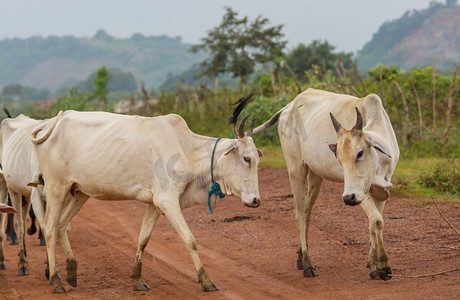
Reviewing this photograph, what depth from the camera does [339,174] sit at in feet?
26.7

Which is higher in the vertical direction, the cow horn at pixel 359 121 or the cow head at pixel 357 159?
the cow horn at pixel 359 121

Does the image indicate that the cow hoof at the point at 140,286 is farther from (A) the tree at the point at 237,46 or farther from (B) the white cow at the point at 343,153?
(A) the tree at the point at 237,46

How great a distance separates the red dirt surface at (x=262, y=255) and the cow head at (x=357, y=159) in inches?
32.1

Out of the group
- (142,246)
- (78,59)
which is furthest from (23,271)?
(78,59)

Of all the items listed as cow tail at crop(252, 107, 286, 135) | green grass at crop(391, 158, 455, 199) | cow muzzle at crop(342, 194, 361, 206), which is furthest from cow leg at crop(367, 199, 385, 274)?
green grass at crop(391, 158, 455, 199)

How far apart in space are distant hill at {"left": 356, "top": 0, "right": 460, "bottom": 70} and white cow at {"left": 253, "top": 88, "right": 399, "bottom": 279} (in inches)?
3924

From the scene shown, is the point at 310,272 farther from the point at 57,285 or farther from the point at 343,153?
the point at 57,285

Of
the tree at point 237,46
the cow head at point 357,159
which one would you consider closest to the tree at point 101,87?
the tree at point 237,46

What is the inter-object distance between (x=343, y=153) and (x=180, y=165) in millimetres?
1477

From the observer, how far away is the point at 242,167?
7715 mm

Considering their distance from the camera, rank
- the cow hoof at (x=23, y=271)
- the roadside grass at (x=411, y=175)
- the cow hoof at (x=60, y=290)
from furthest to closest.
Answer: the roadside grass at (x=411, y=175)
the cow hoof at (x=23, y=271)
the cow hoof at (x=60, y=290)

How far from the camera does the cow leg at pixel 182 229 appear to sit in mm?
7484

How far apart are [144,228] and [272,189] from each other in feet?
19.6

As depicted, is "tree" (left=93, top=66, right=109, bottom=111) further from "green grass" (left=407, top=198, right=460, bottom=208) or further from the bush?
"green grass" (left=407, top=198, right=460, bottom=208)
